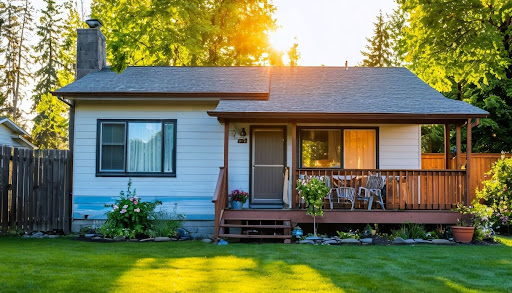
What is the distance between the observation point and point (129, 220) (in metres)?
Result: 10.8

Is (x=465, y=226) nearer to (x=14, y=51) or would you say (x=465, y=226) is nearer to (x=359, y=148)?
(x=359, y=148)

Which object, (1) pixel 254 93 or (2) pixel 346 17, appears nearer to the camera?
(1) pixel 254 93

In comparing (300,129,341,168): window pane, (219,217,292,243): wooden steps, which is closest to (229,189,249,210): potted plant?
(219,217,292,243): wooden steps

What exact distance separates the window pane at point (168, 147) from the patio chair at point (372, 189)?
4.37 meters

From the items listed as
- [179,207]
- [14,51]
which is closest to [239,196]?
[179,207]

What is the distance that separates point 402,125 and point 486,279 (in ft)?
20.6

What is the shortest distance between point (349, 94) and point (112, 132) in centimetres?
578

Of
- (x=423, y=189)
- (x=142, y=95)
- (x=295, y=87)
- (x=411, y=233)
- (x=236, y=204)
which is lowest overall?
(x=411, y=233)

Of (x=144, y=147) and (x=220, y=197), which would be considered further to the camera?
(x=144, y=147)

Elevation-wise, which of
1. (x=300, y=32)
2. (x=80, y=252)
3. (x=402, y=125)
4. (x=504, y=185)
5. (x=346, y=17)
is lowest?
(x=80, y=252)

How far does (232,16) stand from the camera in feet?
75.4

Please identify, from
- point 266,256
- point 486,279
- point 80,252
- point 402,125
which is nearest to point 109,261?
point 80,252

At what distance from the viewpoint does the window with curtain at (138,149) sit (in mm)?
12078

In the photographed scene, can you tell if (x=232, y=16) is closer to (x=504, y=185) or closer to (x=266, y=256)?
(x=504, y=185)
